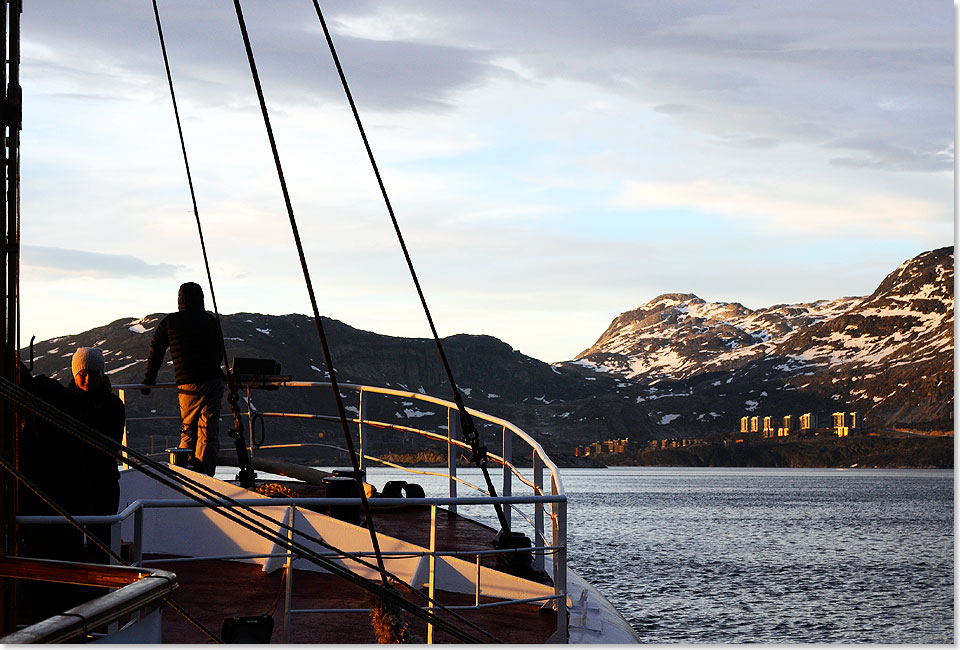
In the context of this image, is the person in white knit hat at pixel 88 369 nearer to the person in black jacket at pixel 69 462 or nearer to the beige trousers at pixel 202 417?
the person in black jacket at pixel 69 462

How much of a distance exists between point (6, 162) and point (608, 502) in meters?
123

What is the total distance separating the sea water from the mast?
2489 cm

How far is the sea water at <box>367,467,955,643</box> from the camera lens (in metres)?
38.1

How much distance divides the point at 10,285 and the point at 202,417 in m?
5.05

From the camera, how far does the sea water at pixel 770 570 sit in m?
38.1

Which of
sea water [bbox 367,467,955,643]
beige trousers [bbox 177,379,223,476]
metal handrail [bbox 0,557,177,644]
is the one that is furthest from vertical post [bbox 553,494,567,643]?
sea water [bbox 367,467,955,643]

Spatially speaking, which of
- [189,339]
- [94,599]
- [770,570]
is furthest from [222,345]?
[770,570]

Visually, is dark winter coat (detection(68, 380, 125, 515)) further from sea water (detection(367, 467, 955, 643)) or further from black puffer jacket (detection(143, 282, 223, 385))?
sea water (detection(367, 467, 955, 643))

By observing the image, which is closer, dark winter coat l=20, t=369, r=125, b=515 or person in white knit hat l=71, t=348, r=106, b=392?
dark winter coat l=20, t=369, r=125, b=515

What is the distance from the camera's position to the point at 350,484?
29.9 feet

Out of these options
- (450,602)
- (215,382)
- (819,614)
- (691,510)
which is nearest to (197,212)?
(215,382)

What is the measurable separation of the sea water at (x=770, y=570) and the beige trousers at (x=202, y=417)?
20.2 metres

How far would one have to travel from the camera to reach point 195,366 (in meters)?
9.95

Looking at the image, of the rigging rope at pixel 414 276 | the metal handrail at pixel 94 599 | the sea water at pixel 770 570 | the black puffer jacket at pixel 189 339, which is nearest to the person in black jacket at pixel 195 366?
the black puffer jacket at pixel 189 339
